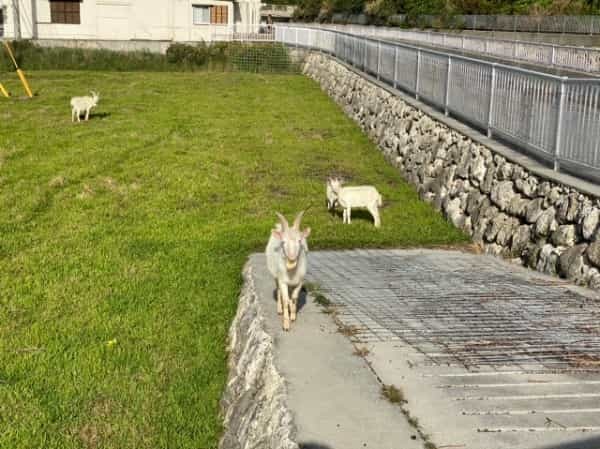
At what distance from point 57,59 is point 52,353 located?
1319 inches

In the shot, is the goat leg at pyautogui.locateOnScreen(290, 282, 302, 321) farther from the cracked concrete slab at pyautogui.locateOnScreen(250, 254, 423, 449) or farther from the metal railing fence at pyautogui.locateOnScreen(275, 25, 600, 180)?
the metal railing fence at pyautogui.locateOnScreen(275, 25, 600, 180)

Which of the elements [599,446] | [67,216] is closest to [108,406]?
[599,446]

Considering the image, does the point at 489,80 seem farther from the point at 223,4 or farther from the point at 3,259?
the point at 223,4

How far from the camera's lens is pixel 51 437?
21.6 feet

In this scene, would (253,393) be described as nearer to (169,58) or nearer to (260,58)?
(260,58)

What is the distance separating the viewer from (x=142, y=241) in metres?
11.7

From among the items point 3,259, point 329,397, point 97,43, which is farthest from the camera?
point 97,43

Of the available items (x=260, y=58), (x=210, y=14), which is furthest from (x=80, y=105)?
(x=210, y=14)

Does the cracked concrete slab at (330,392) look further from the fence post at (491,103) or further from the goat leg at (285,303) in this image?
the fence post at (491,103)

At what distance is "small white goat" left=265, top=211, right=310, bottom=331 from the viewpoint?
6.66 m

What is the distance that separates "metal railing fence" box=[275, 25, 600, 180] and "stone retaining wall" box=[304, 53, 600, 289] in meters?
0.38

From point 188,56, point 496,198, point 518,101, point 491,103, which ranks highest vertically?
point 518,101

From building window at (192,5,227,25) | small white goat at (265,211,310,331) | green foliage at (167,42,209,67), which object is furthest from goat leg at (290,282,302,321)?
building window at (192,5,227,25)

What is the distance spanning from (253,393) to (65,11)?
46.8 meters
